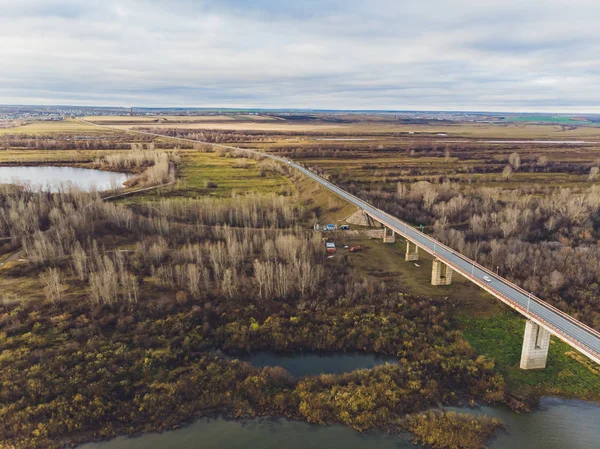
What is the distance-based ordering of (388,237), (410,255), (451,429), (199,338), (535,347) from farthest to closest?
(388,237), (410,255), (199,338), (535,347), (451,429)

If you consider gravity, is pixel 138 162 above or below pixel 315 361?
above

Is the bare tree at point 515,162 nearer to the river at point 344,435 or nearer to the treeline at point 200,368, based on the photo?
the treeline at point 200,368

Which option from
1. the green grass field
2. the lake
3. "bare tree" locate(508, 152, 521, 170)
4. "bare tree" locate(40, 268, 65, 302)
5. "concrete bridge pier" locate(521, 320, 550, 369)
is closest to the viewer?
the green grass field

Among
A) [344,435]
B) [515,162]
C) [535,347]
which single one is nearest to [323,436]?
[344,435]

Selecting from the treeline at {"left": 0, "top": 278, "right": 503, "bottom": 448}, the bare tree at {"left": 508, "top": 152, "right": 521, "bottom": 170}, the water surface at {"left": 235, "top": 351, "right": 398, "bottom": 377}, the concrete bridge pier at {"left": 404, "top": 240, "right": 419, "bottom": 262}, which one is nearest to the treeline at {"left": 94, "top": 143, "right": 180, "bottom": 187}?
the concrete bridge pier at {"left": 404, "top": 240, "right": 419, "bottom": 262}

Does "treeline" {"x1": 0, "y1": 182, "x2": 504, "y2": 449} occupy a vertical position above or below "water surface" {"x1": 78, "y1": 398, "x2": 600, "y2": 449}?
above

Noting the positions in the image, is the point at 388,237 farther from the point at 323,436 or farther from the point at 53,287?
the point at 53,287

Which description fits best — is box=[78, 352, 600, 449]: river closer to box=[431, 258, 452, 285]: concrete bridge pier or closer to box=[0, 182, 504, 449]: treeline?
box=[0, 182, 504, 449]: treeline
